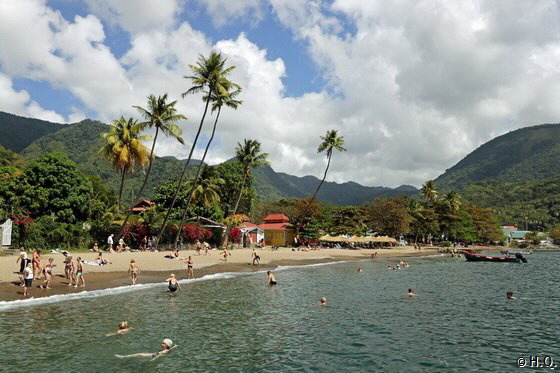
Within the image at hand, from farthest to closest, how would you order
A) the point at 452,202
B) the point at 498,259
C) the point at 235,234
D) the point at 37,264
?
the point at 452,202 < the point at 235,234 < the point at 498,259 < the point at 37,264

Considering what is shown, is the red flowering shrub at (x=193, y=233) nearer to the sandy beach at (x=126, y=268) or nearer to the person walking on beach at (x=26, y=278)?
the sandy beach at (x=126, y=268)

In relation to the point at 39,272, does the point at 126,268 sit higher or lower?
lower

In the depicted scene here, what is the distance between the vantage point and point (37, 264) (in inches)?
961

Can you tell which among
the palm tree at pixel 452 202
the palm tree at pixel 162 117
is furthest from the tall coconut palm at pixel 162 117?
the palm tree at pixel 452 202

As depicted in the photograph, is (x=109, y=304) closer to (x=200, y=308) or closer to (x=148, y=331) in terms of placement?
(x=200, y=308)

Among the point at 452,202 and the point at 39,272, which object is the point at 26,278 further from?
the point at 452,202

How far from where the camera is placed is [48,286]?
78.3ft

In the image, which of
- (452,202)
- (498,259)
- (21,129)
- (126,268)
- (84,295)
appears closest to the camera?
(84,295)

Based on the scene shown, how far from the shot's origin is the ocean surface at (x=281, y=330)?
1262cm

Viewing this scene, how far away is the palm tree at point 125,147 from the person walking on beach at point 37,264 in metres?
20.8

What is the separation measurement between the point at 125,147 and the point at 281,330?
35462 mm

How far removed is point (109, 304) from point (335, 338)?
40.9 ft

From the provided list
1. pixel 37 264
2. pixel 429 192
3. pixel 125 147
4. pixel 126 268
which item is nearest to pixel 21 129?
pixel 125 147

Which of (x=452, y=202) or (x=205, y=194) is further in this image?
(x=452, y=202)
